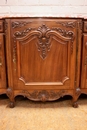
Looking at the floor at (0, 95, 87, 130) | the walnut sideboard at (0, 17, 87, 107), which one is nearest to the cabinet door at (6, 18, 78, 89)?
the walnut sideboard at (0, 17, 87, 107)

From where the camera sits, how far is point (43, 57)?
45.2 inches

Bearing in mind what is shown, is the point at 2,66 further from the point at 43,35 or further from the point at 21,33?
the point at 43,35

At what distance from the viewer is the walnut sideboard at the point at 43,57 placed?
110 centimetres

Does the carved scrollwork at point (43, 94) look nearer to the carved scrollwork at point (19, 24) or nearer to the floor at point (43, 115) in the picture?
the floor at point (43, 115)

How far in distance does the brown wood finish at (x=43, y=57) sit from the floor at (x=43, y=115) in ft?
0.32

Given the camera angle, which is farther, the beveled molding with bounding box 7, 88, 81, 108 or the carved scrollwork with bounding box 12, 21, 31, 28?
the beveled molding with bounding box 7, 88, 81, 108
